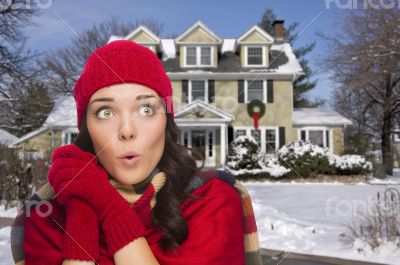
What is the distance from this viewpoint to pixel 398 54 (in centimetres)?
1168

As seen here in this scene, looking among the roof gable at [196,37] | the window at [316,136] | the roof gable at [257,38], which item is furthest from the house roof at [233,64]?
the window at [316,136]

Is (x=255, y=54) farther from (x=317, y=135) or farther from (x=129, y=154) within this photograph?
(x=129, y=154)

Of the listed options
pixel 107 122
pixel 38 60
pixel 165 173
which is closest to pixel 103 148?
pixel 107 122

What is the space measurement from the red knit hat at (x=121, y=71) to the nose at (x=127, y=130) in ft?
0.34

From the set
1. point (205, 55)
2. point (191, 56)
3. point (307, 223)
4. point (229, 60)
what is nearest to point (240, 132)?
point (229, 60)

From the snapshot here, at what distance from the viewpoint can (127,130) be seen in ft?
3.47

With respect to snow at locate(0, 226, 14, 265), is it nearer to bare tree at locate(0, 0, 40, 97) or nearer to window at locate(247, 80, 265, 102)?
bare tree at locate(0, 0, 40, 97)

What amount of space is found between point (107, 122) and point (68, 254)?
0.34 meters

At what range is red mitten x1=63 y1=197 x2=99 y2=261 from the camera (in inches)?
36.9

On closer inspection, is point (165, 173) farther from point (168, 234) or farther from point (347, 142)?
point (347, 142)

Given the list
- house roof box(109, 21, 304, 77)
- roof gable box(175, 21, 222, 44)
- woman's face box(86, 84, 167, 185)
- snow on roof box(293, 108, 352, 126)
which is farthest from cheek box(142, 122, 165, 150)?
snow on roof box(293, 108, 352, 126)

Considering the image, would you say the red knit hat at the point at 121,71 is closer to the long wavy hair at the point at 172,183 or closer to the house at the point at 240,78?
the long wavy hair at the point at 172,183

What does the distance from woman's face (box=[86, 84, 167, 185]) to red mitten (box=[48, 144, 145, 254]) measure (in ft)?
0.23

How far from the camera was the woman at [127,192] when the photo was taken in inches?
37.9
